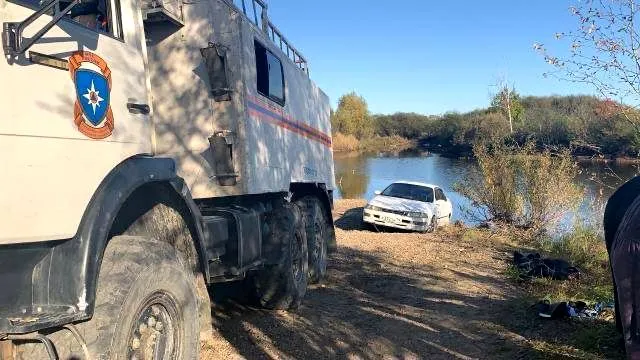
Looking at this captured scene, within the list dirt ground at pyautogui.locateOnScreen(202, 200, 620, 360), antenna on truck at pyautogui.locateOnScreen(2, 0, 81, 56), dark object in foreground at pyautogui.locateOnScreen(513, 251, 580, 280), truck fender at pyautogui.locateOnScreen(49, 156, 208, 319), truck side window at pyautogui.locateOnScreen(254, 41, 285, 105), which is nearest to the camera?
antenna on truck at pyautogui.locateOnScreen(2, 0, 81, 56)

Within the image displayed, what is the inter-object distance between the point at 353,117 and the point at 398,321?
8186 cm

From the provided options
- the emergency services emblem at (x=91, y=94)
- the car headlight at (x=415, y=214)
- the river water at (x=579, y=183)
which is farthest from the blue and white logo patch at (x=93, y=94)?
the car headlight at (x=415, y=214)

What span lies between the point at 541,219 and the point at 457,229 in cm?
224

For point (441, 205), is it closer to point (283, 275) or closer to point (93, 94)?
point (283, 275)

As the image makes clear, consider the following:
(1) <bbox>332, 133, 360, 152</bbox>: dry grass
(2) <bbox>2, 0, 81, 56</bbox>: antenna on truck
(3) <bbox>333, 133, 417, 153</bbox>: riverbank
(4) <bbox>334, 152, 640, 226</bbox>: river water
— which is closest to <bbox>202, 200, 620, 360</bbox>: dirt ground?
(4) <bbox>334, 152, 640, 226</bbox>: river water

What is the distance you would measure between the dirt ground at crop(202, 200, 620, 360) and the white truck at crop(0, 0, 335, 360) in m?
0.83

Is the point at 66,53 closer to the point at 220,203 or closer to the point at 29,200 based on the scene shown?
the point at 29,200

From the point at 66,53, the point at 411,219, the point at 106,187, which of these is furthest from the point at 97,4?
the point at 411,219

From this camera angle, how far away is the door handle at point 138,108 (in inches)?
125

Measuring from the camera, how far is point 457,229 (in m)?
15.6

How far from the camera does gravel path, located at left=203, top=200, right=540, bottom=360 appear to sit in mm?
5227

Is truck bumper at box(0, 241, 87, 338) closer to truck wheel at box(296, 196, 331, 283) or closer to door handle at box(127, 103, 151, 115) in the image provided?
door handle at box(127, 103, 151, 115)

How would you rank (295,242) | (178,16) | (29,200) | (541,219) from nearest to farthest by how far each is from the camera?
1. (29,200)
2. (178,16)
3. (295,242)
4. (541,219)

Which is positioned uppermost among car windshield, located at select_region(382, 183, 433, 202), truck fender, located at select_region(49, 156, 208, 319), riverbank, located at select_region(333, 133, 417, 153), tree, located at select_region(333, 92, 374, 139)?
tree, located at select_region(333, 92, 374, 139)
